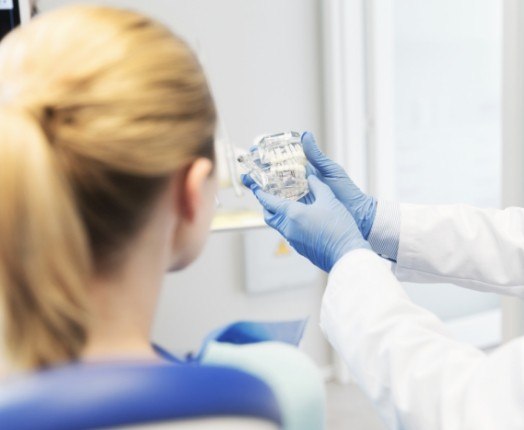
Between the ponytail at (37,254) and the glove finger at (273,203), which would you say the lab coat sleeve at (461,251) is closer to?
the glove finger at (273,203)

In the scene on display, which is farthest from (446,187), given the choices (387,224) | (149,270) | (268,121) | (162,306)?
(149,270)

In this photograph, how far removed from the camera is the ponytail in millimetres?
523

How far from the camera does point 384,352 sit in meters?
0.83

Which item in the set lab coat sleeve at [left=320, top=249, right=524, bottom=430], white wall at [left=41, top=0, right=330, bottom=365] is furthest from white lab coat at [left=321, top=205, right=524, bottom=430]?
white wall at [left=41, top=0, right=330, bottom=365]

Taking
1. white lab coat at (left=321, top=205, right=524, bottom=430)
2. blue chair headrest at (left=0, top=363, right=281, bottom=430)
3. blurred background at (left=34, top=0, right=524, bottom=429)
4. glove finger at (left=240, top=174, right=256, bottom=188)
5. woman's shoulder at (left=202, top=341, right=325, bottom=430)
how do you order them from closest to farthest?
blue chair headrest at (left=0, top=363, right=281, bottom=430) < woman's shoulder at (left=202, top=341, right=325, bottom=430) < white lab coat at (left=321, top=205, right=524, bottom=430) < glove finger at (left=240, top=174, right=256, bottom=188) < blurred background at (left=34, top=0, right=524, bottom=429)

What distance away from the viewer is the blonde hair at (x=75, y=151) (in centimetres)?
53

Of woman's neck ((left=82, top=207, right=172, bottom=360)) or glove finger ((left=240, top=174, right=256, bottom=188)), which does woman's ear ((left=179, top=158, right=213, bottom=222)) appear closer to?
woman's neck ((left=82, top=207, right=172, bottom=360))

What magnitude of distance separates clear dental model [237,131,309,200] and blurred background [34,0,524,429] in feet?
2.39

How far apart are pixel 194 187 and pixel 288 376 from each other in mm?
207

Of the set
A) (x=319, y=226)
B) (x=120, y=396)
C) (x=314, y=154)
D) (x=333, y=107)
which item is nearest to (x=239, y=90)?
(x=333, y=107)

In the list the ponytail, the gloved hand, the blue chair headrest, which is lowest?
the gloved hand

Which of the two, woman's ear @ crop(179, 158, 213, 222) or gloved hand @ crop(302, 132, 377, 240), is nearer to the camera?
woman's ear @ crop(179, 158, 213, 222)

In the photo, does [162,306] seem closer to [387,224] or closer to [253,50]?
[253,50]

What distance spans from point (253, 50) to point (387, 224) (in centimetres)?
119
